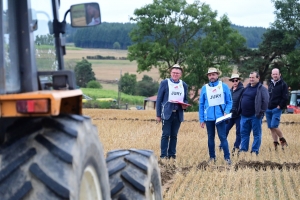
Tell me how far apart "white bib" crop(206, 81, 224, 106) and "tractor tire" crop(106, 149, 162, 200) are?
620 centimetres

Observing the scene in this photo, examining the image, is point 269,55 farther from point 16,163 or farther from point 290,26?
point 16,163

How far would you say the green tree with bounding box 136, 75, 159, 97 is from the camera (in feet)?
265

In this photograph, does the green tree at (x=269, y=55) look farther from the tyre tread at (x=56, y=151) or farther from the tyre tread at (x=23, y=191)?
the tyre tread at (x=23, y=191)

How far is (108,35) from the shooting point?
45.8 m

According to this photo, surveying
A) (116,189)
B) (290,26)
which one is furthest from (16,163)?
(290,26)

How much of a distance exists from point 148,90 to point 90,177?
253 ft

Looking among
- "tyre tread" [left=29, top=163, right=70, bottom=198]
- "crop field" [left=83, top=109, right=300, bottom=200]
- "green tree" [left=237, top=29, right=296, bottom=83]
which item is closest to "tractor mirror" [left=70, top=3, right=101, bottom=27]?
"tyre tread" [left=29, top=163, right=70, bottom=198]

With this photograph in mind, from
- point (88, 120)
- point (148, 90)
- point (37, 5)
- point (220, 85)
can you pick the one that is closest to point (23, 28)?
point (37, 5)

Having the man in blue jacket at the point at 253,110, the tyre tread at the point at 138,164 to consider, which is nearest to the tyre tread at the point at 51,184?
the tyre tread at the point at 138,164

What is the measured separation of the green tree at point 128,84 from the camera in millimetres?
75688

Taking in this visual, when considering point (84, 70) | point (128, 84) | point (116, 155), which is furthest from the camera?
point (128, 84)

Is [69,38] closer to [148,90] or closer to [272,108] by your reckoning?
[272,108]

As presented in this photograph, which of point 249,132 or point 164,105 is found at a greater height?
point 164,105

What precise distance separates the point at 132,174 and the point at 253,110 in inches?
333
